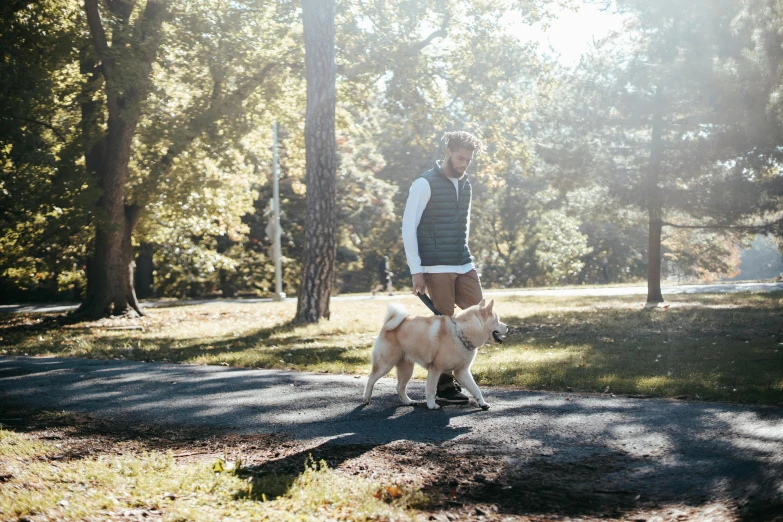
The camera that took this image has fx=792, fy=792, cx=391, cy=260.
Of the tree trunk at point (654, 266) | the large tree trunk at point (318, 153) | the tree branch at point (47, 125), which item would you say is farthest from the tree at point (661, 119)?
the tree branch at point (47, 125)

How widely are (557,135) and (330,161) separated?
7.34 metres

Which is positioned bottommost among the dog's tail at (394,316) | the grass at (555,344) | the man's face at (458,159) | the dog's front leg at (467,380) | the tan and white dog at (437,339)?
the grass at (555,344)

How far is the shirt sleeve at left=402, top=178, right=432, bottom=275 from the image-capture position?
6.98m

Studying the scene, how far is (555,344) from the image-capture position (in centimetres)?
1247

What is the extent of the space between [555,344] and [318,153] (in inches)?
263

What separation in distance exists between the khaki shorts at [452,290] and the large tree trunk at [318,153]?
30.3ft

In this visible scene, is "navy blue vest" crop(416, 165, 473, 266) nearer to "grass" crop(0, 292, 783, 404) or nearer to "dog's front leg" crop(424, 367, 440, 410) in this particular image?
"dog's front leg" crop(424, 367, 440, 410)

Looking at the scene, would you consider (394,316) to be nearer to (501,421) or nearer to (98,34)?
(501,421)

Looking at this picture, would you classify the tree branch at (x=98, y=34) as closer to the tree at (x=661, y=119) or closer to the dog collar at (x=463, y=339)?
the tree at (x=661, y=119)

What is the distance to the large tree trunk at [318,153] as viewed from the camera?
1636 centimetres

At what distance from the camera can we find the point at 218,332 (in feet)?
53.6

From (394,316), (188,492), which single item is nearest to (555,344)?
(394,316)

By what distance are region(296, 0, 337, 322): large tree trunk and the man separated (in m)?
9.31

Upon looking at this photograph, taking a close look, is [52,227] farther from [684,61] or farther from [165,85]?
[684,61]
